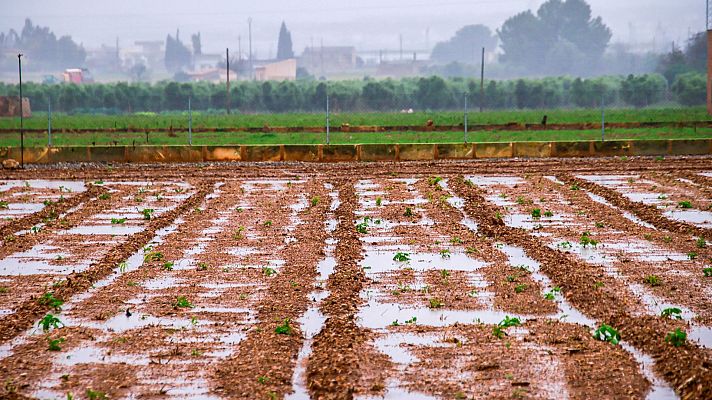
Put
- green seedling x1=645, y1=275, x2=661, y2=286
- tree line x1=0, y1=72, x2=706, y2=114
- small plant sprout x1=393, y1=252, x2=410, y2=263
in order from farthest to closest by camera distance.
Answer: tree line x1=0, y1=72, x2=706, y2=114
small plant sprout x1=393, y1=252, x2=410, y2=263
green seedling x1=645, y1=275, x2=661, y2=286

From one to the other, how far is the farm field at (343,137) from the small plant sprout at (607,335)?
27.0 m

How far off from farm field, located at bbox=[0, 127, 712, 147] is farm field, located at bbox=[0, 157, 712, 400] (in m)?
15.5

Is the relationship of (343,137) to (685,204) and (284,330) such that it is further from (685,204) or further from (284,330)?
(284,330)

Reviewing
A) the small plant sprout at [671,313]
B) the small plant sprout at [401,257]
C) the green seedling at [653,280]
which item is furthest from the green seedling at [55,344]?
the green seedling at [653,280]

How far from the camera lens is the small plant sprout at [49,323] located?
399 inches

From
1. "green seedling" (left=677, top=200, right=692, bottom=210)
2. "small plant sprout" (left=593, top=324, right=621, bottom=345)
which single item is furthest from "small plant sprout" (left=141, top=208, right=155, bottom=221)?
"small plant sprout" (left=593, top=324, right=621, bottom=345)

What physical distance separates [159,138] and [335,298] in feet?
102

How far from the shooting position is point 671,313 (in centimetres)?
1046

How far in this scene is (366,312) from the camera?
10.8 m

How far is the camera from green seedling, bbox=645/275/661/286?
476 inches

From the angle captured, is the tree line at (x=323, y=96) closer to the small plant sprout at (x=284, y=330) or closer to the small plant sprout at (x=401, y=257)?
the small plant sprout at (x=401, y=257)

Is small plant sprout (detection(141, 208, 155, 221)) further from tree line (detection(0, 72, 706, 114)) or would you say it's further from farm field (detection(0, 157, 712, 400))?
tree line (detection(0, 72, 706, 114))

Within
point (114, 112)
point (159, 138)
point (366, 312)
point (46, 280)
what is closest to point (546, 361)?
point (366, 312)

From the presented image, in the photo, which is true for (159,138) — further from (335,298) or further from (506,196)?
(335,298)
